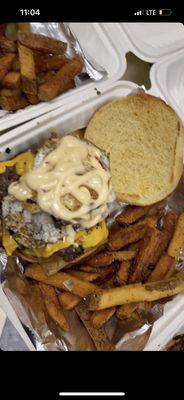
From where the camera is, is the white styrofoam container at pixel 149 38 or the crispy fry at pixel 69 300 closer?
the crispy fry at pixel 69 300

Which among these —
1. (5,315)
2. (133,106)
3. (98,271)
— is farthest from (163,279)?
(133,106)

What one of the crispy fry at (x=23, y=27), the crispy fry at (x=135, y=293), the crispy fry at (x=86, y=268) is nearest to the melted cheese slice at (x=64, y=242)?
the crispy fry at (x=86, y=268)

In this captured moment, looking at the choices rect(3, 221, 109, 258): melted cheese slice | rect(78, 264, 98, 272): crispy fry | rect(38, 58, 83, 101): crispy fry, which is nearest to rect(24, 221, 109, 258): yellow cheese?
rect(3, 221, 109, 258): melted cheese slice

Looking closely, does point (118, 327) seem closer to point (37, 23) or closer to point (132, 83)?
point (132, 83)

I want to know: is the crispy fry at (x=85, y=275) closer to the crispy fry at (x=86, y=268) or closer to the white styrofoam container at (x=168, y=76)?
the crispy fry at (x=86, y=268)

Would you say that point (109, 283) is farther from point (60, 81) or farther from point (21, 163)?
point (60, 81)

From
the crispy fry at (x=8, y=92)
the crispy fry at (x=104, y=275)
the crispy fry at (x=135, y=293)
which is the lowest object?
the crispy fry at (x=104, y=275)

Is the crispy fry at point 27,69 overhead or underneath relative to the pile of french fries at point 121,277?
overhead
